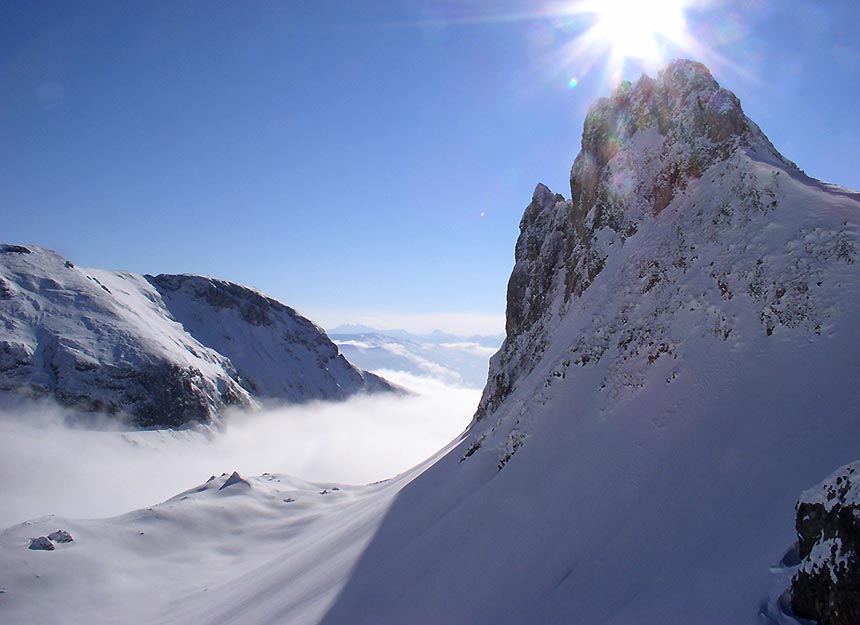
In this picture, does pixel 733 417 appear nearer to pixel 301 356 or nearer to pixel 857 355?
pixel 857 355

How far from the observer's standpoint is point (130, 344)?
105 metres

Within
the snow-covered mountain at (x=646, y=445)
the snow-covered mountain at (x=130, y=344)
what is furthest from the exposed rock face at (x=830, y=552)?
the snow-covered mountain at (x=130, y=344)

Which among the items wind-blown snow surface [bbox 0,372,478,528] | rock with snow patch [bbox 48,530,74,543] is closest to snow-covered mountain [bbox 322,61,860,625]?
rock with snow patch [bbox 48,530,74,543]

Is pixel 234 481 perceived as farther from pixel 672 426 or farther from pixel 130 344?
pixel 130 344

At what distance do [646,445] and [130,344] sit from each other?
11659 centimetres

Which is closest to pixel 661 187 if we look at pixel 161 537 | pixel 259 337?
pixel 161 537

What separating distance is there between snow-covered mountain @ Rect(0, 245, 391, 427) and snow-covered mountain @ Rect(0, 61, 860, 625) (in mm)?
82190

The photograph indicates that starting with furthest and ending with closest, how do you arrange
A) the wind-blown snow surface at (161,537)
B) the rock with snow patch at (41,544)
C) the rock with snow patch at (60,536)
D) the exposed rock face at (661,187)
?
the rock with snow patch at (60,536) → the rock with snow patch at (41,544) → the wind-blown snow surface at (161,537) → the exposed rock face at (661,187)

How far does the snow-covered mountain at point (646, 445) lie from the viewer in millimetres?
8320

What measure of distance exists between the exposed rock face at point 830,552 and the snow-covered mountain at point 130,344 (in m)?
115

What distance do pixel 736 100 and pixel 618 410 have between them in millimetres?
14955

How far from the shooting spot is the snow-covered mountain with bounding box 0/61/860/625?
8.32 metres

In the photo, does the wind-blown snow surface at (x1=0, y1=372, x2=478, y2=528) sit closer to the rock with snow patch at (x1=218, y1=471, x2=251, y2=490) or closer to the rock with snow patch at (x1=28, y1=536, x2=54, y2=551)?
the rock with snow patch at (x1=218, y1=471, x2=251, y2=490)

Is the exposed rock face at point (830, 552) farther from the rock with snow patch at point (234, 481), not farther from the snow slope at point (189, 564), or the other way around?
the rock with snow patch at point (234, 481)
